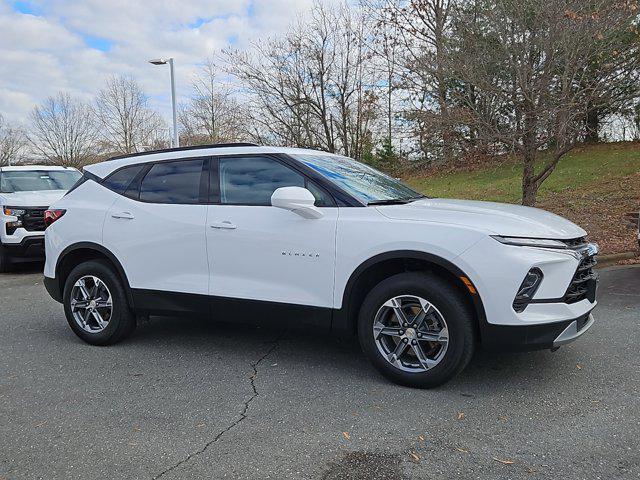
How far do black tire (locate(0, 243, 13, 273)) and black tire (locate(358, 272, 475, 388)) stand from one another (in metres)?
7.86

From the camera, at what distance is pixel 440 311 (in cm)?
352

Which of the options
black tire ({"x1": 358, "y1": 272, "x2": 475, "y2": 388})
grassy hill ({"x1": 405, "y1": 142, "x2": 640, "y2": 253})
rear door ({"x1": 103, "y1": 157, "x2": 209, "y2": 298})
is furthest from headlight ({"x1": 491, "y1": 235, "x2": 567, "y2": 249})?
grassy hill ({"x1": 405, "y1": 142, "x2": 640, "y2": 253})

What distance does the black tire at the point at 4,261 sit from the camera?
913 centimetres

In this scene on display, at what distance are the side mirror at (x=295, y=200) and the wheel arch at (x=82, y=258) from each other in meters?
1.77

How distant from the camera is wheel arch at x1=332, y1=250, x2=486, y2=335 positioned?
3.46 m

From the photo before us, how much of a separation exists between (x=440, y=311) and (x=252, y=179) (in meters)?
1.82

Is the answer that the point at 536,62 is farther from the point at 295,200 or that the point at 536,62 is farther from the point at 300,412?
the point at 300,412

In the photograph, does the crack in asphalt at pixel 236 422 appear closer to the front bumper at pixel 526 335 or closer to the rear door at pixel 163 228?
the rear door at pixel 163 228

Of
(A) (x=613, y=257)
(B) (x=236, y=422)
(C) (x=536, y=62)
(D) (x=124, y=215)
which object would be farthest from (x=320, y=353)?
(C) (x=536, y=62)

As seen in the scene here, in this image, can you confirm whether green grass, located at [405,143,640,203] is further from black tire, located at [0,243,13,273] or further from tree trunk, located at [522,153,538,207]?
black tire, located at [0,243,13,273]

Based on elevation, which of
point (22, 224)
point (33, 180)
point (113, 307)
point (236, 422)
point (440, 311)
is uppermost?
point (33, 180)

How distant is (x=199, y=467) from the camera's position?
277cm

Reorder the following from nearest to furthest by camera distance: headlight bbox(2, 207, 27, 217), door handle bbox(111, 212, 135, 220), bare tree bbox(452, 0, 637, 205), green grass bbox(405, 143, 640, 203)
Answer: door handle bbox(111, 212, 135, 220), bare tree bbox(452, 0, 637, 205), headlight bbox(2, 207, 27, 217), green grass bbox(405, 143, 640, 203)

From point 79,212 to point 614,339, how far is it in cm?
500
